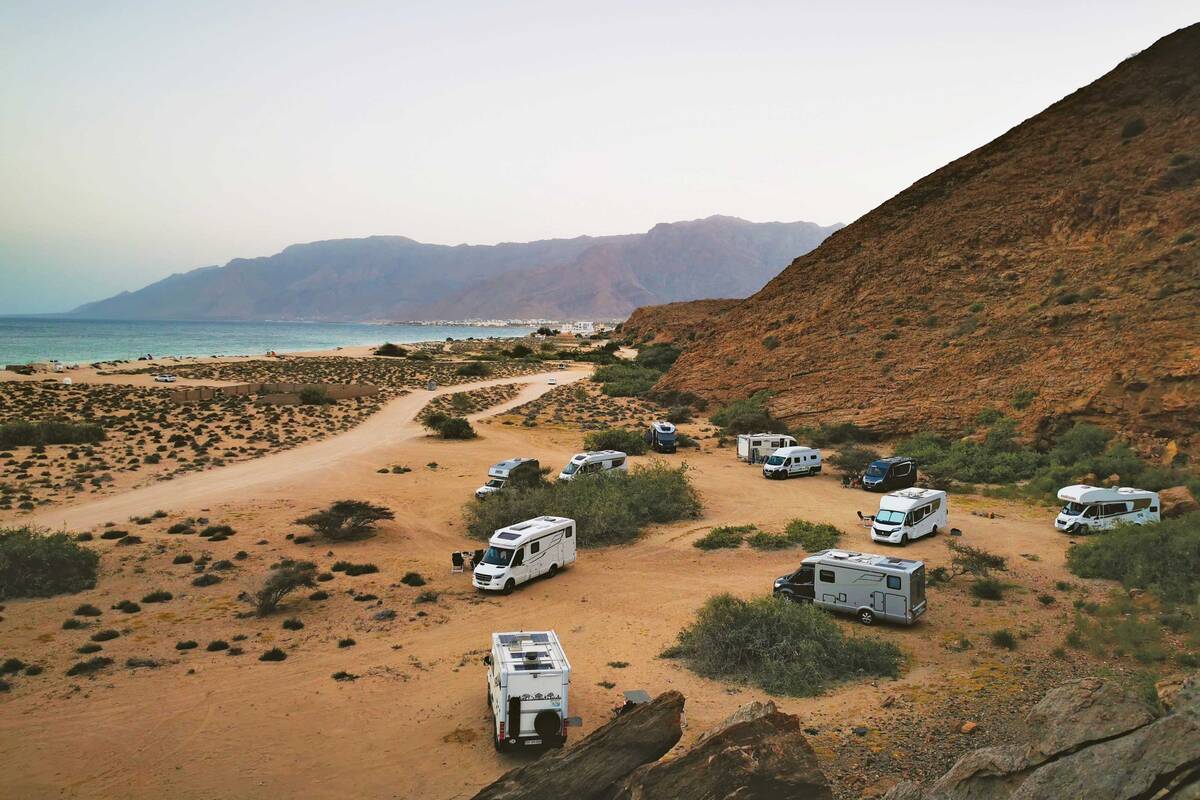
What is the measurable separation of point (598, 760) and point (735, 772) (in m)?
1.62

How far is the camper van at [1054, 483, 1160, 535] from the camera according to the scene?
2342 cm

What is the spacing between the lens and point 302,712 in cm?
1366

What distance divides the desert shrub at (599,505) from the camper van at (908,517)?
7.46m

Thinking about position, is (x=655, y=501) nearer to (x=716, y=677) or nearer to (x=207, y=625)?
(x=716, y=677)

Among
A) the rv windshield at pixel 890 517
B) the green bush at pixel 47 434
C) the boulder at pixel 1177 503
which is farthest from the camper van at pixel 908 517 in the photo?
the green bush at pixel 47 434

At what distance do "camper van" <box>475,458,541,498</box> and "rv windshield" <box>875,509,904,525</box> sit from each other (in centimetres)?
1381

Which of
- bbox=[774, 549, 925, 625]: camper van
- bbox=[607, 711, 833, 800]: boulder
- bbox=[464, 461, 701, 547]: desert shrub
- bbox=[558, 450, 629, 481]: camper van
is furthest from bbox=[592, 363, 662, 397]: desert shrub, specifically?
bbox=[607, 711, 833, 800]: boulder

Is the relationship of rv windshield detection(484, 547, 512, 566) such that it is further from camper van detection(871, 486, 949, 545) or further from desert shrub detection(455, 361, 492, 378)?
desert shrub detection(455, 361, 492, 378)

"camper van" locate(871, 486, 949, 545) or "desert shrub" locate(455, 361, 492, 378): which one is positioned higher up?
"desert shrub" locate(455, 361, 492, 378)

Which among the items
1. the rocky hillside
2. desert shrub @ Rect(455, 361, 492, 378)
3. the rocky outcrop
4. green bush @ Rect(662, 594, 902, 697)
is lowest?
green bush @ Rect(662, 594, 902, 697)

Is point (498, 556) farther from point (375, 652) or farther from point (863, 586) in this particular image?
point (863, 586)

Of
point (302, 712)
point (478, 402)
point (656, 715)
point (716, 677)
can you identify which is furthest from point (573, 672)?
point (478, 402)

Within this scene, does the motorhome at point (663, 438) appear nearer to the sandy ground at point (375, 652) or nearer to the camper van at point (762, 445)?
the camper van at point (762, 445)

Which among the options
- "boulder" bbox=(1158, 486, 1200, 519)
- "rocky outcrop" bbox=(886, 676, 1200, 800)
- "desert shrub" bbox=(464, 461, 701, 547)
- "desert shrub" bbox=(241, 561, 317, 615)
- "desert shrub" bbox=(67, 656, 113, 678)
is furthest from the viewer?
"desert shrub" bbox=(464, 461, 701, 547)
